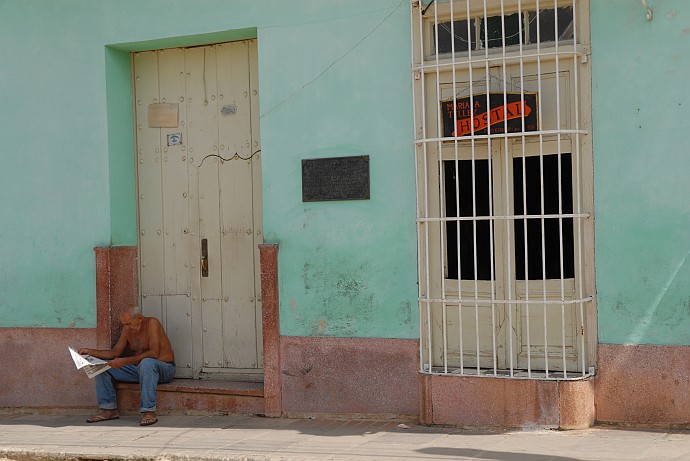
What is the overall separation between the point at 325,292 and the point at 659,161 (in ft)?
9.24

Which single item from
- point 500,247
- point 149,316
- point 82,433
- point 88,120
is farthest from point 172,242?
point 500,247

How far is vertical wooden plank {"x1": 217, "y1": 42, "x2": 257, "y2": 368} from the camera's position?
28.3 ft

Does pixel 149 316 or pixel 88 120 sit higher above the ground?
pixel 88 120

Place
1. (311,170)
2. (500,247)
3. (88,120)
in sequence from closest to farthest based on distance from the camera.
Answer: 1. (500,247)
2. (311,170)
3. (88,120)

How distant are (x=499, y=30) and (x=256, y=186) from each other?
2578 millimetres

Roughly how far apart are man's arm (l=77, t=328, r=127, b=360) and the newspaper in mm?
38

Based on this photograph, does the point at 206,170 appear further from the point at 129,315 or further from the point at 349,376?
the point at 349,376

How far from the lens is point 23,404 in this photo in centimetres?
896

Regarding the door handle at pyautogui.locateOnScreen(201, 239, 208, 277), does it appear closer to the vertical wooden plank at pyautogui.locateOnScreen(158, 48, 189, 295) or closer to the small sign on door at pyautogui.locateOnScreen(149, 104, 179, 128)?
the vertical wooden plank at pyautogui.locateOnScreen(158, 48, 189, 295)

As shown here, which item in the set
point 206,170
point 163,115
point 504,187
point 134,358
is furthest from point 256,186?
point 504,187

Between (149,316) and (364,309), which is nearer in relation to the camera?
(364,309)

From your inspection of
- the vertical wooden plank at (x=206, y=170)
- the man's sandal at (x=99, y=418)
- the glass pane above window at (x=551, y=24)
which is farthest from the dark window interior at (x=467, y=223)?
the man's sandal at (x=99, y=418)

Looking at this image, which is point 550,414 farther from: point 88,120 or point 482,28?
point 88,120

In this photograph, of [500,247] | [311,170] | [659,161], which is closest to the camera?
[659,161]
